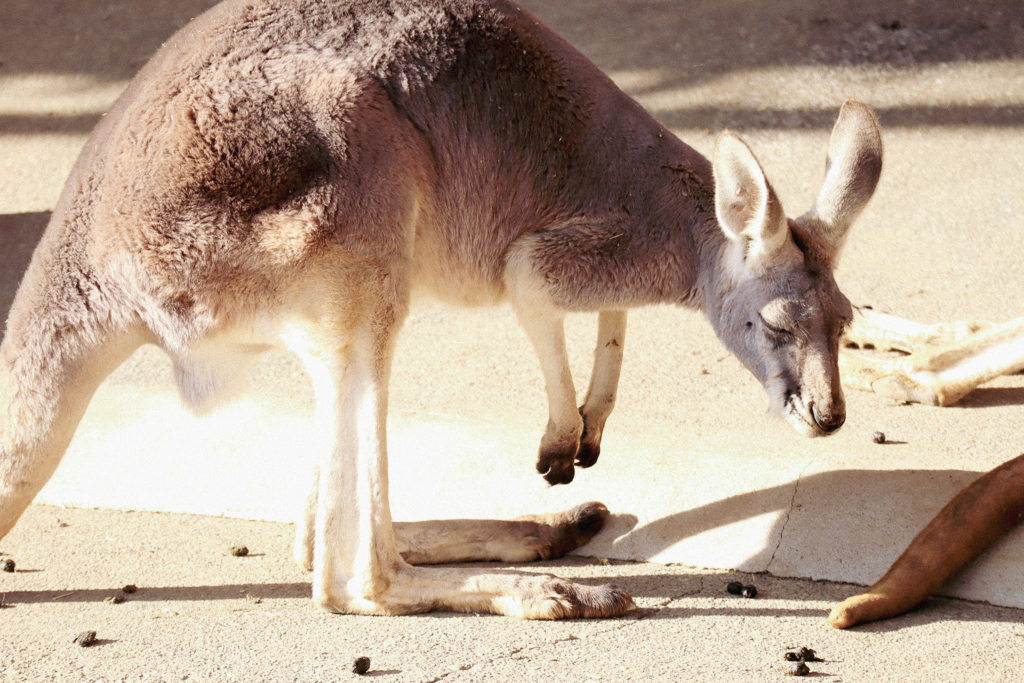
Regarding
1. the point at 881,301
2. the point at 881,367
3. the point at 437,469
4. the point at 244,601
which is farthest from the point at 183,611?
the point at 881,301

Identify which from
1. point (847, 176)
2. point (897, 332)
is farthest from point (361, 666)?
point (897, 332)

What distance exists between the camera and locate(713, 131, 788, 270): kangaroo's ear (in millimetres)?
2988

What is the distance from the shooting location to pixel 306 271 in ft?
9.60

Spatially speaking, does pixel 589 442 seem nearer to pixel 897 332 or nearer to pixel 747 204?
pixel 747 204

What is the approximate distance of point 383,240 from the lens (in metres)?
3.01

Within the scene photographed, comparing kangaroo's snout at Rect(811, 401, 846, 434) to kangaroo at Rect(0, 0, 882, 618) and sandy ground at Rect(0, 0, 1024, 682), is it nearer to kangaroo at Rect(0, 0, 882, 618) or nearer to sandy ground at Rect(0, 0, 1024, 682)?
kangaroo at Rect(0, 0, 882, 618)

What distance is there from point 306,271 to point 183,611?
1.06 m

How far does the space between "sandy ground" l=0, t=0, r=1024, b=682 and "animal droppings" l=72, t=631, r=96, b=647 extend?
3cm

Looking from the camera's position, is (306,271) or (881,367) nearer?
(306,271)

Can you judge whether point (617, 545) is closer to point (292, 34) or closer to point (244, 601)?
point (244, 601)

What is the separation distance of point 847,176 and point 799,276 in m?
0.33

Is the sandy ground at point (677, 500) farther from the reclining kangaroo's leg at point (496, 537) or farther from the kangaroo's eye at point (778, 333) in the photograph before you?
the kangaroo's eye at point (778, 333)

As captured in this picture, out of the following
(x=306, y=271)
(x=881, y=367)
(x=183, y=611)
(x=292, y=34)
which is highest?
(x=292, y=34)

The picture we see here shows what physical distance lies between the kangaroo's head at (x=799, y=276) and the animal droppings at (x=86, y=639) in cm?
202
